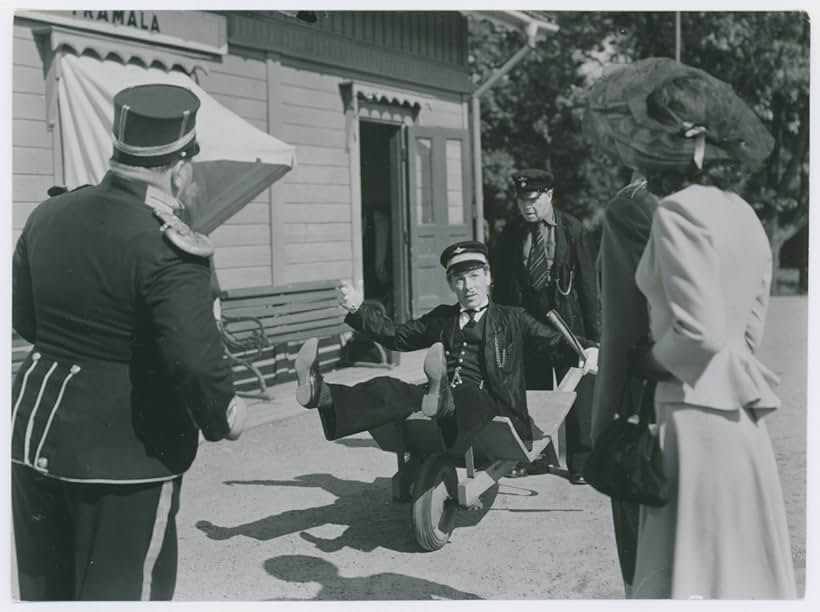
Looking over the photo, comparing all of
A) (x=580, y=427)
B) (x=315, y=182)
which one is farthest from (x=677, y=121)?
(x=315, y=182)

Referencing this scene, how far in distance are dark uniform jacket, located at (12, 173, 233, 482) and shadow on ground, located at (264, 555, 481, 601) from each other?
61.5 inches

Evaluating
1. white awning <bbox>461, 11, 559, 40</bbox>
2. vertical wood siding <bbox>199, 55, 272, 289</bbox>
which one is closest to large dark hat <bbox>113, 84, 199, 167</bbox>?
vertical wood siding <bbox>199, 55, 272, 289</bbox>

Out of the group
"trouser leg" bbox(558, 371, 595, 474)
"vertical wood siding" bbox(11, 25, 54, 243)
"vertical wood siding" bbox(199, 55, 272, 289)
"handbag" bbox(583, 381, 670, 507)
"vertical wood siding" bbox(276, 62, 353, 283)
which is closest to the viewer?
"handbag" bbox(583, 381, 670, 507)

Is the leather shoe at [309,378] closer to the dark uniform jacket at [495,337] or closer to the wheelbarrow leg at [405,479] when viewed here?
the dark uniform jacket at [495,337]

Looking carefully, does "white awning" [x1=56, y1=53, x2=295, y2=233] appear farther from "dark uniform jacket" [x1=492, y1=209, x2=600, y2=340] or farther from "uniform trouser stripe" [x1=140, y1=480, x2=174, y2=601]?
"uniform trouser stripe" [x1=140, y1=480, x2=174, y2=601]

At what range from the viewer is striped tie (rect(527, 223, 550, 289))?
5.80m

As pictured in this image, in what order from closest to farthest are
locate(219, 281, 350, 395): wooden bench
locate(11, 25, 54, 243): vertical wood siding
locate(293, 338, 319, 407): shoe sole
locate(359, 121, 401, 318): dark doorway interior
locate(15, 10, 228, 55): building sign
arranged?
locate(293, 338, 319, 407): shoe sole
locate(11, 25, 54, 243): vertical wood siding
locate(15, 10, 228, 55): building sign
locate(219, 281, 350, 395): wooden bench
locate(359, 121, 401, 318): dark doorway interior

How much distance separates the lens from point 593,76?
21.5m

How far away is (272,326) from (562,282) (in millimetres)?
3678

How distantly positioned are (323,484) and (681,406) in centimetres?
361

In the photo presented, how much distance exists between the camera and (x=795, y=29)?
17.3 meters

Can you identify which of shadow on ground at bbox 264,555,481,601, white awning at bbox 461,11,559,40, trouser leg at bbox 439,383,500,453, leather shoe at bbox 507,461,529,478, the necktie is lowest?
leather shoe at bbox 507,461,529,478

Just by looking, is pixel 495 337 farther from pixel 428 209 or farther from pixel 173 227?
pixel 428 209

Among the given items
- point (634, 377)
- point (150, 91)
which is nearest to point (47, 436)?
point (150, 91)
